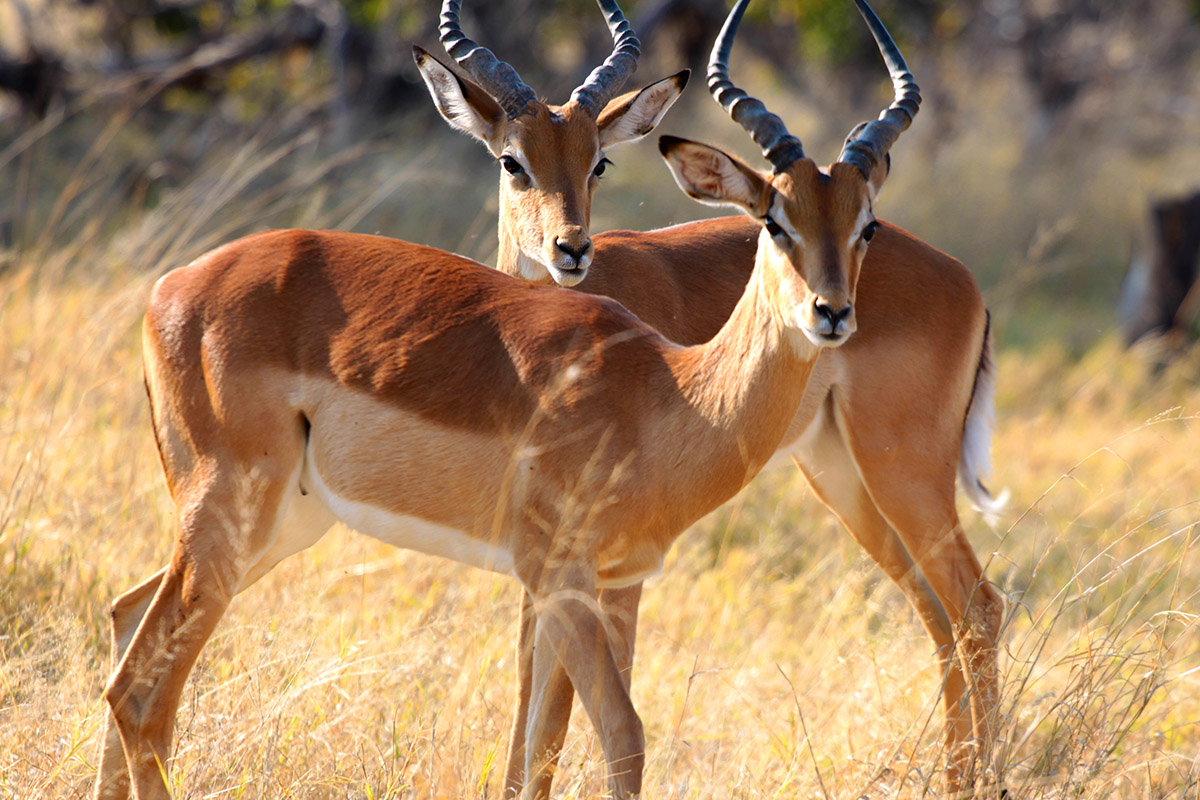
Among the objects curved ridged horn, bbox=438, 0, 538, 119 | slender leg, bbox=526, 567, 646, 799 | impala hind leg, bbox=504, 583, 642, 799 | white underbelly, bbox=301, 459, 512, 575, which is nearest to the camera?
slender leg, bbox=526, 567, 646, 799

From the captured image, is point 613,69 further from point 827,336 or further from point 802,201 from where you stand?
point 827,336

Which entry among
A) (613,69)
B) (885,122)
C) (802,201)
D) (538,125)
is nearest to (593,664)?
(802,201)

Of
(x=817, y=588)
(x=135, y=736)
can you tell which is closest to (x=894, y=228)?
(x=817, y=588)

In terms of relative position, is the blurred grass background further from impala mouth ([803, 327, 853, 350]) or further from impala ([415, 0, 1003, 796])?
impala mouth ([803, 327, 853, 350])

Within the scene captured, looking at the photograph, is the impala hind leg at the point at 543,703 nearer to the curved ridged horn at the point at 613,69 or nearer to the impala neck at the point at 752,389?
the impala neck at the point at 752,389

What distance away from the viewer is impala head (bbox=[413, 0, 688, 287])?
15.4 ft

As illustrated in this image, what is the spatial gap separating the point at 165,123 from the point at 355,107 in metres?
1.98

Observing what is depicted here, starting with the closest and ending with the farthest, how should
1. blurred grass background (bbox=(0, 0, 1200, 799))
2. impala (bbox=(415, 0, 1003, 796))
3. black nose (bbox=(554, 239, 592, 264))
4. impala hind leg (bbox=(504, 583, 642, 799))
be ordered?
1. impala hind leg (bbox=(504, 583, 642, 799))
2. blurred grass background (bbox=(0, 0, 1200, 799))
3. black nose (bbox=(554, 239, 592, 264))
4. impala (bbox=(415, 0, 1003, 796))

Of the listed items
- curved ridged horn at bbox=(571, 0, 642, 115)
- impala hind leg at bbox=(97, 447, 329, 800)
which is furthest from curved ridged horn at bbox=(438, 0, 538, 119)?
impala hind leg at bbox=(97, 447, 329, 800)

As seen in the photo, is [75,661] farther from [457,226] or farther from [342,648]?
[457,226]

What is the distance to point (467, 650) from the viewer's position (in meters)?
4.64

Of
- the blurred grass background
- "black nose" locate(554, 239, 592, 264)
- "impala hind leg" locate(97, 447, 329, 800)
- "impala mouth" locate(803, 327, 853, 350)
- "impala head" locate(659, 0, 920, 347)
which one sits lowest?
the blurred grass background

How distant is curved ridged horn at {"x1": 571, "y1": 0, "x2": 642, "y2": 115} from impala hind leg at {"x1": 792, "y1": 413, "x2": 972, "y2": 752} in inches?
58.7

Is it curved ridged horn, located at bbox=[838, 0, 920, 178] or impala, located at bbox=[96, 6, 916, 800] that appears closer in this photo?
impala, located at bbox=[96, 6, 916, 800]
